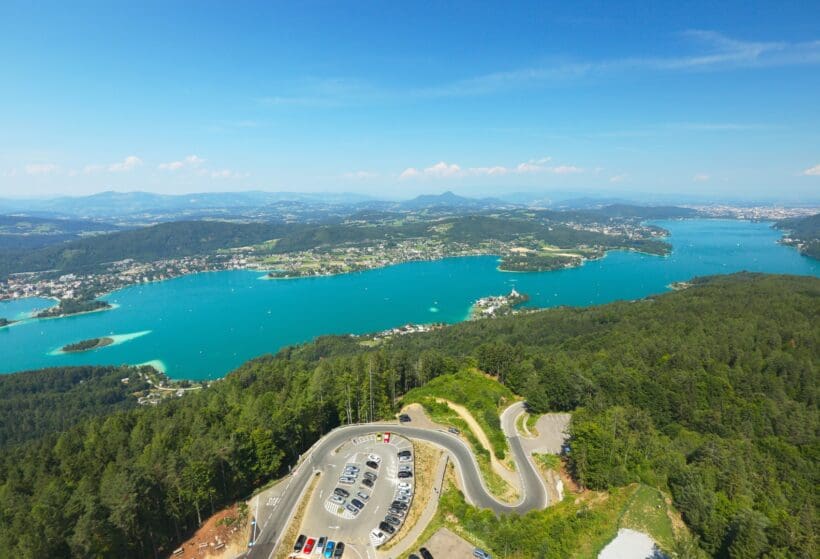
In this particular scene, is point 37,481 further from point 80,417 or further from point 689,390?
point 689,390

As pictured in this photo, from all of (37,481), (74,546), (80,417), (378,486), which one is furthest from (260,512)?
(80,417)

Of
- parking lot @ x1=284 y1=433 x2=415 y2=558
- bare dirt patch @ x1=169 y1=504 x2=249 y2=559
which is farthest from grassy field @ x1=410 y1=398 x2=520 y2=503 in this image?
bare dirt patch @ x1=169 y1=504 x2=249 y2=559

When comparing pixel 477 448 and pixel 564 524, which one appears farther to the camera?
pixel 477 448

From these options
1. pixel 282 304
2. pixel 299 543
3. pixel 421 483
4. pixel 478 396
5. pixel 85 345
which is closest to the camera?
pixel 299 543

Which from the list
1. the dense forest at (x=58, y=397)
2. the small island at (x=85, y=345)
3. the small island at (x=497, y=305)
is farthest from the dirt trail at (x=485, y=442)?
the small island at (x=85, y=345)

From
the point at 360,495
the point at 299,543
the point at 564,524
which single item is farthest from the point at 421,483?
the point at 564,524

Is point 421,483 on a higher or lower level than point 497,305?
higher

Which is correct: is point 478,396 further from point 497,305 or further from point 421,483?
point 497,305
